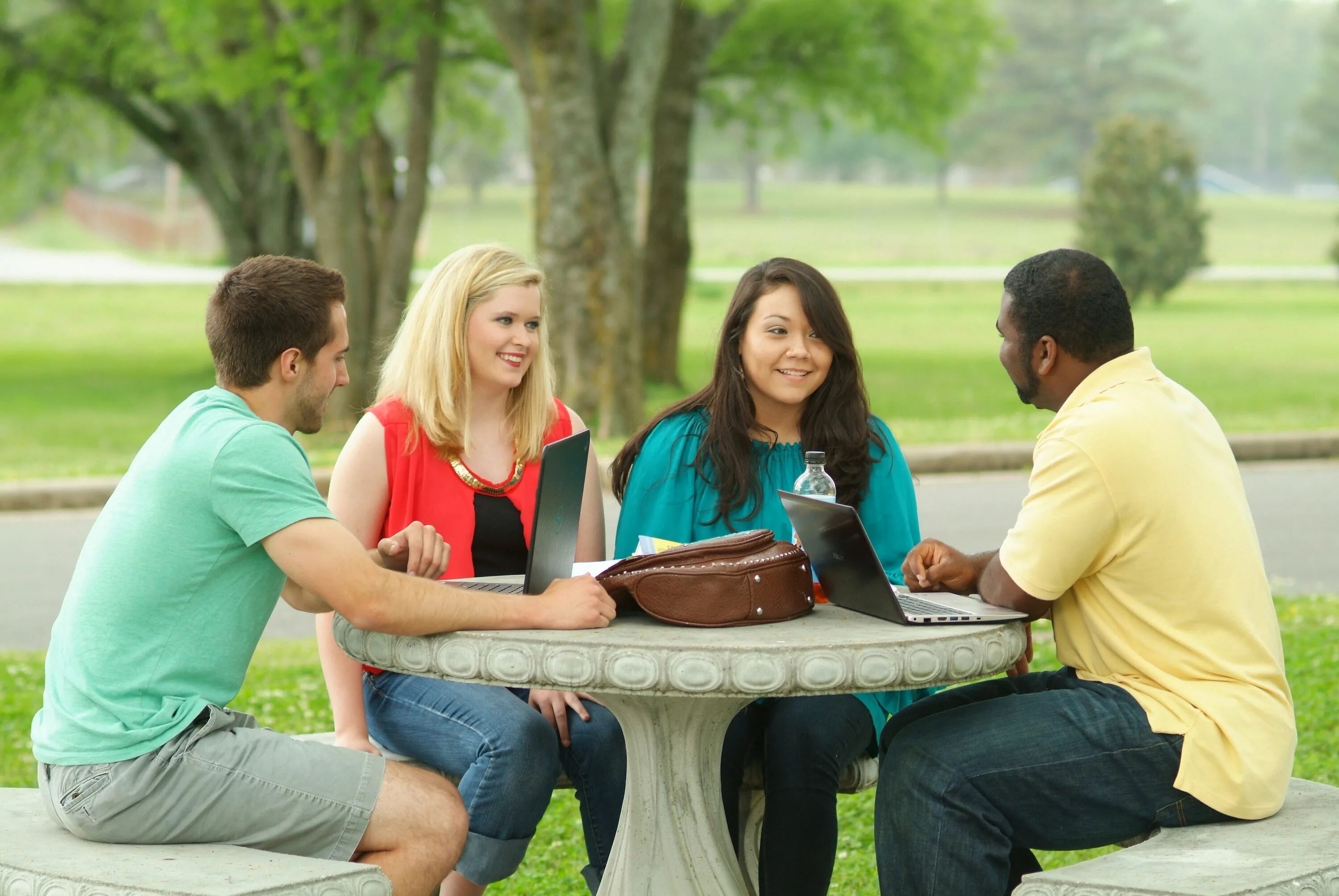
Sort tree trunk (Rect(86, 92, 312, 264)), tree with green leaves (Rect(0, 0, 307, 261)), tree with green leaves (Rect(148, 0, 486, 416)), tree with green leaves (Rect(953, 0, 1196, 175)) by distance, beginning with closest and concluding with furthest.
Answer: tree with green leaves (Rect(148, 0, 486, 416))
tree with green leaves (Rect(0, 0, 307, 261))
tree trunk (Rect(86, 92, 312, 264))
tree with green leaves (Rect(953, 0, 1196, 175))

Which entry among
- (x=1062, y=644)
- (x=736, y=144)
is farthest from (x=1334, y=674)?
(x=736, y=144)

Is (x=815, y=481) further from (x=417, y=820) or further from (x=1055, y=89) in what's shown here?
(x=1055, y=89)

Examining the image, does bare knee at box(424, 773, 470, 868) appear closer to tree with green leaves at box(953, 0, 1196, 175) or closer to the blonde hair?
the blonde hair

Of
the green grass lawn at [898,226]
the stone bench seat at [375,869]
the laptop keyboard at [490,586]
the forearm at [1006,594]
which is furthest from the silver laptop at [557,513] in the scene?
the green grass lawn at [898,226]

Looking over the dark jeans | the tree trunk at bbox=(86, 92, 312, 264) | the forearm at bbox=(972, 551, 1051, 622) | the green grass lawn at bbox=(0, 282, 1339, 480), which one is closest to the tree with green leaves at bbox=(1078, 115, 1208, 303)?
the green grass lawn at bbox=(0, 282, 1339, 480)

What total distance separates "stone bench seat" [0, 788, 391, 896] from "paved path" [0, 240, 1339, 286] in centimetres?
4159

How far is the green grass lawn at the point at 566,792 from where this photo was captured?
4.71m

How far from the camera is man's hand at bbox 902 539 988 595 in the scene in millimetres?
3395

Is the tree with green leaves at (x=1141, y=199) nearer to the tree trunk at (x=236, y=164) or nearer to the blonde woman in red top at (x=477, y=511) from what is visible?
the tree trunk at (x=236, y=164)

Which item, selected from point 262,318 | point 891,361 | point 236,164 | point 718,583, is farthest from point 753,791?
point 891,361

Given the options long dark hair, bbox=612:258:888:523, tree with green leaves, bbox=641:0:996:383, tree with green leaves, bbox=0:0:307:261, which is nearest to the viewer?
long dark hair, bbox=612:258:888:523

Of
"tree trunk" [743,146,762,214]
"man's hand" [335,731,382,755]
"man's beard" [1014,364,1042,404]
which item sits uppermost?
"tree trunk" [743,146,762,214]

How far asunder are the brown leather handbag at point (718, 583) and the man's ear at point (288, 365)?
0.71 meters

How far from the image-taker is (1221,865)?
2787mm
